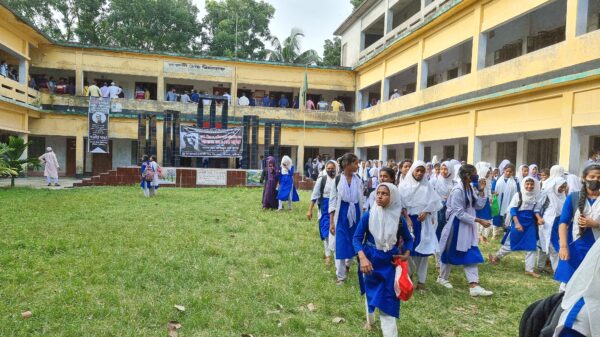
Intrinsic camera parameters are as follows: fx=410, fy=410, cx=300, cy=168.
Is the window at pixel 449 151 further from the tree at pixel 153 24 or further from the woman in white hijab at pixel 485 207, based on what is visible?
the tree at pixel 153 24

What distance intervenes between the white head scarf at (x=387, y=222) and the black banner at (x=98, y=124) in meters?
18.6

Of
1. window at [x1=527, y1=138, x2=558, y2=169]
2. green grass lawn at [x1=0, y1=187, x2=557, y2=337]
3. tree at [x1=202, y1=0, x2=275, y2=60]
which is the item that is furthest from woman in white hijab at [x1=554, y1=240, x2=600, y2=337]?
tree at [x1=202, y1=0, x2=275, y2=60]

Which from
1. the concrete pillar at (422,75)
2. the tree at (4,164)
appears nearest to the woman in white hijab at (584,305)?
the tree at (4,164)

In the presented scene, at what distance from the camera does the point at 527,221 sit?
606 cm

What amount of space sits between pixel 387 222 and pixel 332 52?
31.2 m

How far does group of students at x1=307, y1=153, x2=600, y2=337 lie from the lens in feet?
11.6

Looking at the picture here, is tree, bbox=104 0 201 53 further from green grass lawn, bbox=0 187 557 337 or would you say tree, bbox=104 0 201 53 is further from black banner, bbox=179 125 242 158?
green grass lawn, bbox=0 187 557 337

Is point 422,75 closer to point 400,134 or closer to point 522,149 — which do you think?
point 400,134

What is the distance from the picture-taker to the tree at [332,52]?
33.0 metres

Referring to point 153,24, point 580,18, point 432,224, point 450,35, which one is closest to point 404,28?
point 450,35

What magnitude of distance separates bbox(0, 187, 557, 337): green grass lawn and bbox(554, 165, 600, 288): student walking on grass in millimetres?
833

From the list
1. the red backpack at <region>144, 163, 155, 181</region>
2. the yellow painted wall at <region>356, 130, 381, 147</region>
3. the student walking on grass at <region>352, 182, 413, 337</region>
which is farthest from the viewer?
the yellow painted wall at <region>356, 130, 381, 147</region>

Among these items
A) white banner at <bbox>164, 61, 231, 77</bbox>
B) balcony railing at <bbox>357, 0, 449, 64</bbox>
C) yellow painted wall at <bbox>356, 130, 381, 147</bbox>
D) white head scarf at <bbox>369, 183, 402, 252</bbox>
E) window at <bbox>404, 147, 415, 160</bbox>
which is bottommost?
white head scarf at <bbox>369, 183, 402, 252</bbox>

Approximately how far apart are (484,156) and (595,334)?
15.6 m
